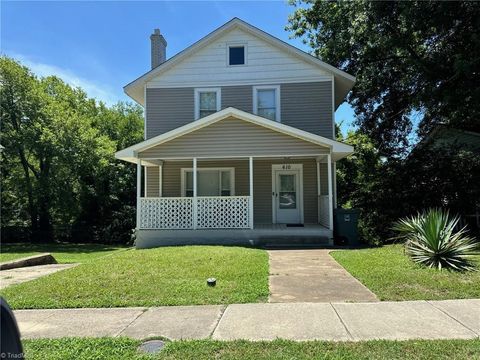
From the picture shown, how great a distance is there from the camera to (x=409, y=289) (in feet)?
23.1

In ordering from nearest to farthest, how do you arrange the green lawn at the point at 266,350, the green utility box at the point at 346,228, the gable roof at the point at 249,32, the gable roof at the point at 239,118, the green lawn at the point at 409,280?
1. the green lawn at the point at 266,350
2. the green lawn at the point at 409,280
3. the gable roof at the point at 239,118
4. the green utility box at the point at 346,228
5. the gable roof at the point at 249,32

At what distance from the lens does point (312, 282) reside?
792 centimetres

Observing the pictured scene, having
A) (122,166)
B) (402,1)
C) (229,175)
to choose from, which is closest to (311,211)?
(229,175)

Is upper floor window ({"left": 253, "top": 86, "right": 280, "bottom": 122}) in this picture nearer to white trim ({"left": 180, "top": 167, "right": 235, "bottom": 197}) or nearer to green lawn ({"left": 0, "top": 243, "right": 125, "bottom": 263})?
white trim ({"left": 180, "top": 167, "right": 235, "bottom": 197})

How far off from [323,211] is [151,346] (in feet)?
38.5

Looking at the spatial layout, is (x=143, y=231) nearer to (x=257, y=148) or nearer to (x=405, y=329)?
(x=257, y=148)

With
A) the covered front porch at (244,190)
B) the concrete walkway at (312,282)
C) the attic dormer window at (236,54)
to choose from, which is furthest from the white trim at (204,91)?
the concrete walkway at (312,282)

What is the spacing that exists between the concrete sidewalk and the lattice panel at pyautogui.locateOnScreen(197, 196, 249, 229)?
26.3 feet

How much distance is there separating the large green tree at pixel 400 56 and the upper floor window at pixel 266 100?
14.9ft

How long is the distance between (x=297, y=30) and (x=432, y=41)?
300 inches

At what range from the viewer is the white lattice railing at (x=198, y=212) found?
47.3 feet

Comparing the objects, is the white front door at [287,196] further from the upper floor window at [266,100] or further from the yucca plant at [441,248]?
the yucca plant at [441,248]

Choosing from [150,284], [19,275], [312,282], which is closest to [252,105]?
[312,282]

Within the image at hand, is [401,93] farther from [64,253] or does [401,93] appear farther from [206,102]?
[64,253]
